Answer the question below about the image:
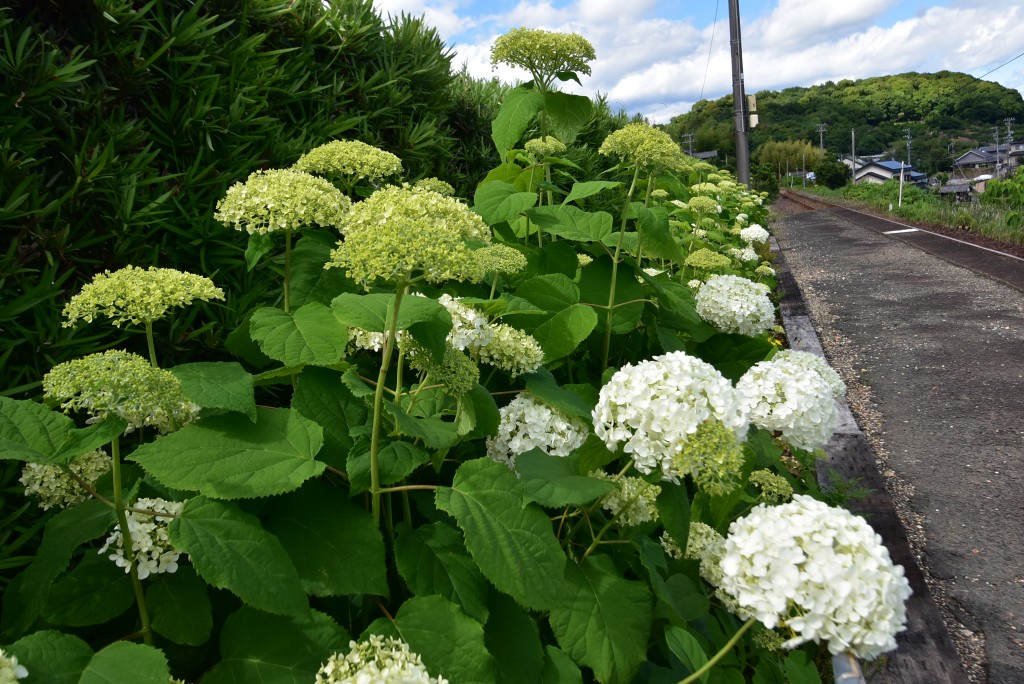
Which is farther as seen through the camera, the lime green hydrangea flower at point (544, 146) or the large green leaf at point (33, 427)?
the lime green hydrangea flower at point (544, 146)

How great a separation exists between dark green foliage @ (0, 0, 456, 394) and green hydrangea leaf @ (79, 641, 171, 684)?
2.64 feet

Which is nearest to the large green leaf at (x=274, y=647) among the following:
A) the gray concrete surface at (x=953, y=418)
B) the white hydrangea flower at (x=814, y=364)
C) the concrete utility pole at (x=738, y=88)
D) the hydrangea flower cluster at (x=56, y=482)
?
the hydrangea flower cluster at (x=56, y=482)

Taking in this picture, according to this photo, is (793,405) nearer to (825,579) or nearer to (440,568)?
(825,579)

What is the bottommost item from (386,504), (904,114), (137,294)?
(386,504)

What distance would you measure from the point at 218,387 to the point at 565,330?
1019 millimetres

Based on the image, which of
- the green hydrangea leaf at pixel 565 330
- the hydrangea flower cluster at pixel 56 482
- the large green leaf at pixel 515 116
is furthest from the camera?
the large green leaf at pixel 515 116

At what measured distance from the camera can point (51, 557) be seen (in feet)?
3.42

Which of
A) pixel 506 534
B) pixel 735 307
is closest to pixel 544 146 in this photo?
pixel 735 307

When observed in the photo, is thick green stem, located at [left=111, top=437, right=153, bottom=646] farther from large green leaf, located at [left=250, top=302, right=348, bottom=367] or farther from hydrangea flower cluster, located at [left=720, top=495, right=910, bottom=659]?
hydrangea flower cluster, located at [left=720, top=495, right=910, bottom=659]

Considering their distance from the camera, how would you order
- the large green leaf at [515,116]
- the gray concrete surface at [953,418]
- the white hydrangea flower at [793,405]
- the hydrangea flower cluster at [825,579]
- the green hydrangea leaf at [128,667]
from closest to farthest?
the green hydrangea leaf at [128,667], the hydrangea flower cluster at [825,579], the white hydrangea flower at [793,405], the large green leaf at [515,116], the gray concrete surface at [953,418]

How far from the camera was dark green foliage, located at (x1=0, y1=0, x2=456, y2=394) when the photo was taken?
5.05ft

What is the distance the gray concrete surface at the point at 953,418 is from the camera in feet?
8.46

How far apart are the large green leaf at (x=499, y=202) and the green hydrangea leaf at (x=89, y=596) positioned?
148cm

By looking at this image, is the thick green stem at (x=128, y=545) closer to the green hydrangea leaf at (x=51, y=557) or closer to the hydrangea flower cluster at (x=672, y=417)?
the green hydrangea leaf at (x=51, y=557)
